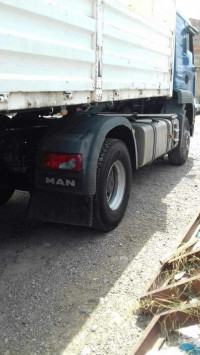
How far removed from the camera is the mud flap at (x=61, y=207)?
341 cm

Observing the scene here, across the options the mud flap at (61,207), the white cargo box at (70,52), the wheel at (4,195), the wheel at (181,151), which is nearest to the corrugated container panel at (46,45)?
the white cargo box at (70,52)

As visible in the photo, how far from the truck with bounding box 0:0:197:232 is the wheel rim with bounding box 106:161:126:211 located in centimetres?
1

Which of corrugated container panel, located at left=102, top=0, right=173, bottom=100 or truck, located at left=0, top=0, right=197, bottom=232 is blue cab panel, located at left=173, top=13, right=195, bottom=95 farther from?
truck, located at left=0, top=0, right=197, bottom=232

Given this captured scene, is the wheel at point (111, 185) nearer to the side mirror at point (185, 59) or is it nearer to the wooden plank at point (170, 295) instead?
the wooden plank at point (170, 295)

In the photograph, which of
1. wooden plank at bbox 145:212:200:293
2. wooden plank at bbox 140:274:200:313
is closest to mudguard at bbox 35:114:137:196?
wooden plank at bbox 145:212:200:293

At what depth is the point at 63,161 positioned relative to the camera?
3248 millimetres

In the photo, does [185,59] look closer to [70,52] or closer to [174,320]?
[70,52]

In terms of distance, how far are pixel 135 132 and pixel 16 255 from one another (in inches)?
82.9

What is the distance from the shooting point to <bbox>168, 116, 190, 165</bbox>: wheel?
6777mm

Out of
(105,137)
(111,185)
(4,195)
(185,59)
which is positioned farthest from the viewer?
(185,59)

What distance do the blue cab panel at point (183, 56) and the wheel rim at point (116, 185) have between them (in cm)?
277

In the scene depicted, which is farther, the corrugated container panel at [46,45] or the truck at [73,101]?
the truck at [73,101]

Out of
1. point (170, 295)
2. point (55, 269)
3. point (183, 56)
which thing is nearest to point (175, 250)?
point (170, 295)

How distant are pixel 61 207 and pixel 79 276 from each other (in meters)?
0.67
